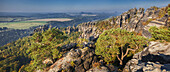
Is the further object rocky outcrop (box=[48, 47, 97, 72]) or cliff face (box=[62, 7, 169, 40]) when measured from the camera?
cliff face (box=[62, 7, 169, 40])

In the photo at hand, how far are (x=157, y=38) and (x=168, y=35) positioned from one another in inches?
91.1

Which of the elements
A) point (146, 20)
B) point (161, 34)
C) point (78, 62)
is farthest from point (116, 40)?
point (146, 20)

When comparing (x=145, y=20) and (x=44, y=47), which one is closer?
(x=44, y=47)

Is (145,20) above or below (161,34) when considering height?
above

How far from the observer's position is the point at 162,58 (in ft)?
65.7

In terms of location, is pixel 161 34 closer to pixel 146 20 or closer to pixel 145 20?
pixel 146 20

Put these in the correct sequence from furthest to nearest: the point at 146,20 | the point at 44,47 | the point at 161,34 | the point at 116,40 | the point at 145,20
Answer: the point at 145,20
the point at 146,20
the point at 44,47
the point at 116,40
the point at 161,34

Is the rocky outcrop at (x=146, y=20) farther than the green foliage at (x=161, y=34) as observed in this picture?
Yes

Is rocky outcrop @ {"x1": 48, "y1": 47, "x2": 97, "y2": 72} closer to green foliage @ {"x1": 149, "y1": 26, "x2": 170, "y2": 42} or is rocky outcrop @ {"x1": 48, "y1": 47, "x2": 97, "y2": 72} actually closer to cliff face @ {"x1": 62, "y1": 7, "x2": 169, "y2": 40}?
green foliage @ {"x1": 149, "y1": 26, "x2": 170, "y2": 42}

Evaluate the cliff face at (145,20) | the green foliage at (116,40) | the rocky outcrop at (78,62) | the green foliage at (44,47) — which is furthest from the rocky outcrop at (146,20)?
the green foliage at (44,47)

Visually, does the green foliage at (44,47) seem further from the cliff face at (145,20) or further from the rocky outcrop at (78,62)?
the cliff face at (145,20)

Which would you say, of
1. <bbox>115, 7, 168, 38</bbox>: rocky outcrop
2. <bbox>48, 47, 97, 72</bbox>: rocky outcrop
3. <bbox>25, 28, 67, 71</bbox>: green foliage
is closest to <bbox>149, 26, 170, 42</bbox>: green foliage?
<bbox>48, 47, 97, 72</bbox>: rocky outcrop

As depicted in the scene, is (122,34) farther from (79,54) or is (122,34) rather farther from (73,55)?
(73,55)

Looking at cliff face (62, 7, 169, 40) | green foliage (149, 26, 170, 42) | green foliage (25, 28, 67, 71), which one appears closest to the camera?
green foliage (149, 26, 170, 42)
